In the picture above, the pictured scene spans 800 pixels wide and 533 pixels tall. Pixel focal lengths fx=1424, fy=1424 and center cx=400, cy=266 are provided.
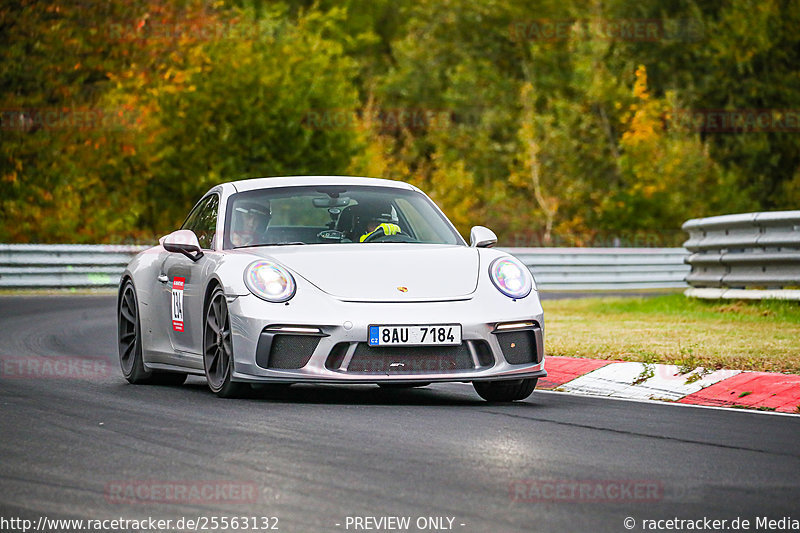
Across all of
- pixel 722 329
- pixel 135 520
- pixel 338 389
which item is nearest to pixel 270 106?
pixel 722 329

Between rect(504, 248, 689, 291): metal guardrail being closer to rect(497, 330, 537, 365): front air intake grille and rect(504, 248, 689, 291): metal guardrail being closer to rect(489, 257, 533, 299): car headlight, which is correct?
rect(489, 257, 533, 299): car headlight

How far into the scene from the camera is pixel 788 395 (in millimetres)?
8703

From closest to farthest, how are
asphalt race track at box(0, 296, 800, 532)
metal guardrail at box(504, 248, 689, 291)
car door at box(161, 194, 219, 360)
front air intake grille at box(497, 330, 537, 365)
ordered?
asphalt race track at box(0, 296, 800, 532)
front air intake grille at box(497, 330, 537, 365)
car door at box(161, 194, 219, 360)
metal guardrail at box(504, 248, 689, 291)

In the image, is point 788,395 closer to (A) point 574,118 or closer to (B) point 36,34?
(B) point 36,34

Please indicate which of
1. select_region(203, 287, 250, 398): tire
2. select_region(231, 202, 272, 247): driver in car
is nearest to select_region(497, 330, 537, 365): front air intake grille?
select_region(203, 287, 250, 398): tire

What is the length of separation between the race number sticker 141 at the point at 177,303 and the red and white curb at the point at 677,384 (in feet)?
8.54

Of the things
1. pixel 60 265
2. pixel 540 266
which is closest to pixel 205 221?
pixel 60 265

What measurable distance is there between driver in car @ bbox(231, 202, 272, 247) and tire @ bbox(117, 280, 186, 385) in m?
1.12

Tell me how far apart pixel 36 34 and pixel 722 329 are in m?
18.5

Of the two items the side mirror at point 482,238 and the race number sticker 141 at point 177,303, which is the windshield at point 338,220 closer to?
the side mirror at point 482,238

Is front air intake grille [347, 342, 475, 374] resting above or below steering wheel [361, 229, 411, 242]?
below

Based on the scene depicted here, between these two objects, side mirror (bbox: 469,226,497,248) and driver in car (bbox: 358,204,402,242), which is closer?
side mirror (bbox: 469,226,497,248)

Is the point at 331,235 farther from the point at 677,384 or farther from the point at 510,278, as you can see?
the point at 677,384

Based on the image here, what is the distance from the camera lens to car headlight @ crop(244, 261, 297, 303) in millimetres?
8312
